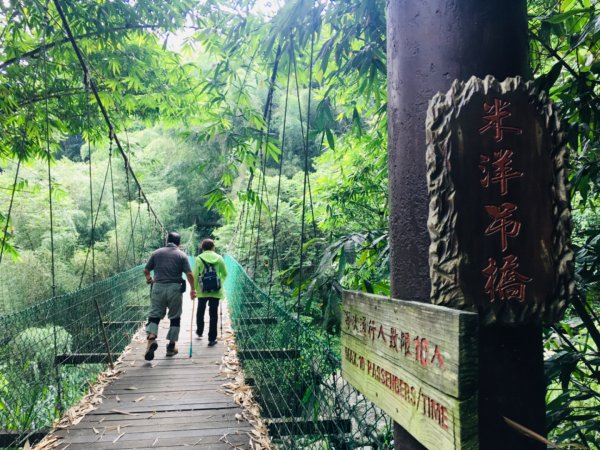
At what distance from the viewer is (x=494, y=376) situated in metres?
0.52

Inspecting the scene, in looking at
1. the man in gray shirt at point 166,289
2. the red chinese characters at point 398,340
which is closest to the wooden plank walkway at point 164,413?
the man in gray shirt at point 166,289

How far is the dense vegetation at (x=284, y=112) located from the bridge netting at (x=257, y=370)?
0.19 m

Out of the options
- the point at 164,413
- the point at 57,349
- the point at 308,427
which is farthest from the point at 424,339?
the point at 57,349

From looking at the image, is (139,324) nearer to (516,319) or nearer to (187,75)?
(187,75)

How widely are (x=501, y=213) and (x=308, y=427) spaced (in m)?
1.44

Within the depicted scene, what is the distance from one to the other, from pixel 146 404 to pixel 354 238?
187cm

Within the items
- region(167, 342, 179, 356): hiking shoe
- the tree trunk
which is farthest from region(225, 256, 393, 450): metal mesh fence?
region(167, 342, 179, 356): hiking shoe

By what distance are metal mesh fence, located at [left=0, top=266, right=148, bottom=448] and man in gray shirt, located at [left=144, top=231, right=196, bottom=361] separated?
1.11 ft

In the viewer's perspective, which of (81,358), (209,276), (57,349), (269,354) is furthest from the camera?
(209,276)

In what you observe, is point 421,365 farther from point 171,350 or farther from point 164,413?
point 171,350

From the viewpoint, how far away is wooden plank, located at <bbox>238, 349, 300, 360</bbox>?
212cm

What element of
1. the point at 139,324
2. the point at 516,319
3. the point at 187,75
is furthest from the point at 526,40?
the point at 139,324

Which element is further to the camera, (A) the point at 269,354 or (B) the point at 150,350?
(B) the point at 150,350

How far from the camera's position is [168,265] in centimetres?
334
